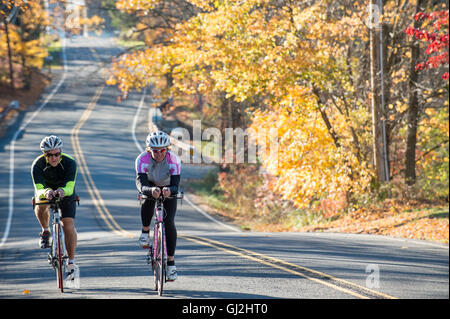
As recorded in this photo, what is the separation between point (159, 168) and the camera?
26.9 feet

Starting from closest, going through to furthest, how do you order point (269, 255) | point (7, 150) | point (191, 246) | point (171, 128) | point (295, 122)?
point (269, 255) → point (191, 246) → point (295, 122) → point (7, 150) → point (171, 128)

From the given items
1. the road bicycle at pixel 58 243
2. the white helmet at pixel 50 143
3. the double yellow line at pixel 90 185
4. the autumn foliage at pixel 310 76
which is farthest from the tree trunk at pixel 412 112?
the white helmet at pixel 50 143

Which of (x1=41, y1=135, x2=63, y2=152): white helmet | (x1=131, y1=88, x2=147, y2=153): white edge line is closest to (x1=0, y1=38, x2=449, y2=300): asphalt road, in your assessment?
(x1=41, y1=135, x2=63, y2=152): white helmet

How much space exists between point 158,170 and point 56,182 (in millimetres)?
1511

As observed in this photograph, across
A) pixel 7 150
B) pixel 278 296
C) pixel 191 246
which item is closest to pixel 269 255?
pixel 191 246

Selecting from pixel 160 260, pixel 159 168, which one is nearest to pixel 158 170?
pixel 159 168

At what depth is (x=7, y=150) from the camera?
39000 millimetres

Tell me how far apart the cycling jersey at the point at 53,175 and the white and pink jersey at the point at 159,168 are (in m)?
1.03

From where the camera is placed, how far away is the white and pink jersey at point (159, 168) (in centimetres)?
813

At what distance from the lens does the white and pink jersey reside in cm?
813

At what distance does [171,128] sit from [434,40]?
27.4 metres

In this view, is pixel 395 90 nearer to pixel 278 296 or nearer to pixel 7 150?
pixel 278 296

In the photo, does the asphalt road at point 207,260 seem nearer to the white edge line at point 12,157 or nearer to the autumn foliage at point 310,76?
the white edge line at point 12,157

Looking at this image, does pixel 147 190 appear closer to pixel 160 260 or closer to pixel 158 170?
pixel 158 170
